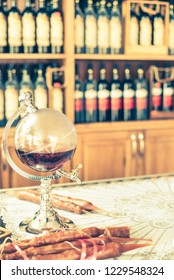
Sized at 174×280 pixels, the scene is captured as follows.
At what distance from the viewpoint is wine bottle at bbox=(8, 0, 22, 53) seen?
269 centimetres

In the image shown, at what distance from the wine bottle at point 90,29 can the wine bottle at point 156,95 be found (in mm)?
495

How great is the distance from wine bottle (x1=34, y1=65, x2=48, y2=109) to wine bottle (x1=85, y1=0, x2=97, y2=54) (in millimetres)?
335

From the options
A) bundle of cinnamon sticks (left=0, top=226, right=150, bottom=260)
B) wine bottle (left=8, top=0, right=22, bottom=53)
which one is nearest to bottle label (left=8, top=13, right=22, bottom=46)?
wine bottle (left=8, top=0, right=22, bottom=53)

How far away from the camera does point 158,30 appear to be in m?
3.01

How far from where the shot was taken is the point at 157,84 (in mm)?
3086

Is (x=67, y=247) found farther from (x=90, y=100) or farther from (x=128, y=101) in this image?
(x=128, y=101)

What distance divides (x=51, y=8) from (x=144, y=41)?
0.65 metres

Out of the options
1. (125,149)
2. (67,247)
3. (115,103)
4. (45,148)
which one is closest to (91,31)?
(115,103)

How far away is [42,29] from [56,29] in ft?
0.28

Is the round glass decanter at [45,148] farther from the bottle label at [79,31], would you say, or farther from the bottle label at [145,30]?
the bottle label at [145,30]

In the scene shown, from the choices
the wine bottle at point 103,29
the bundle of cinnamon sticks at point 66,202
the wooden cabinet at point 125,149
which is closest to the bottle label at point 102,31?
the wine bottle at point 103,29

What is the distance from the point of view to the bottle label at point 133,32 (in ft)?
9.72

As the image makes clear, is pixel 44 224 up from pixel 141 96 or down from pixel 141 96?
down
